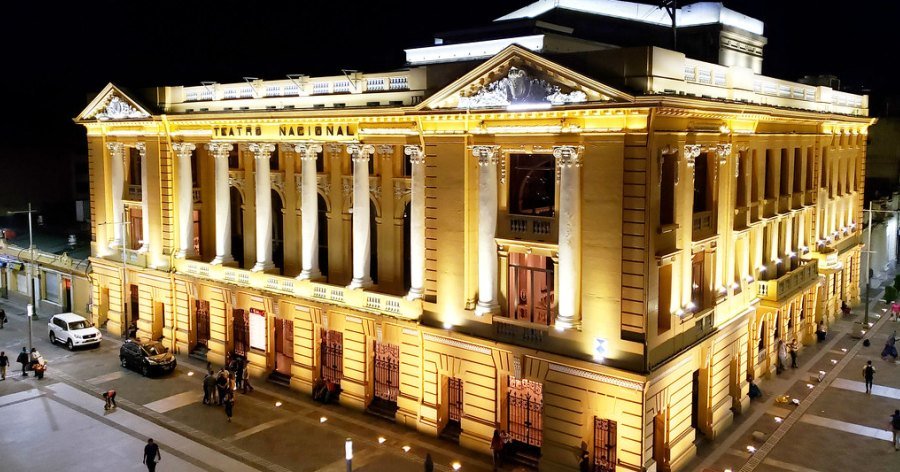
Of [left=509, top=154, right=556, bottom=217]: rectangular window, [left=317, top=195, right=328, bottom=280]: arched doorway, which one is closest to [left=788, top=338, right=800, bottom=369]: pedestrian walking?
[left=509, top=154, right=556, bottom=217]: rectangular window

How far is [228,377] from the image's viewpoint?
117ft

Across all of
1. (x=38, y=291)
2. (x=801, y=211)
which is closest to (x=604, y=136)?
(x=801, y=211)

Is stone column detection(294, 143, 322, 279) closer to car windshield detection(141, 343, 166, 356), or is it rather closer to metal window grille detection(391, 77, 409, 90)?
metal window grille detection(391, 77, 409, 90)

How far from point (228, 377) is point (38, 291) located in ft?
90.6

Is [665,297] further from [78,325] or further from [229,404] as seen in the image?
[78,325]

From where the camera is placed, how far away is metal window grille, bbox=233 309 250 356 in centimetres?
4050

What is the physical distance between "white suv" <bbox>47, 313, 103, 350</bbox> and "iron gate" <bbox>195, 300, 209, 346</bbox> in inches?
265

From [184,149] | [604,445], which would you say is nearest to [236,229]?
[184,149]

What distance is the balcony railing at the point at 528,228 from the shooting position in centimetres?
2803

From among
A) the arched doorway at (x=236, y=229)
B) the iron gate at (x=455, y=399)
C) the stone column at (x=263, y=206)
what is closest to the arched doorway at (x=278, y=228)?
the stone column at (x=263, y=206)

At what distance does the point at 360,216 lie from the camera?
34.7m

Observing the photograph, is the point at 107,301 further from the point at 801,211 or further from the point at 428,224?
the point at 801,211

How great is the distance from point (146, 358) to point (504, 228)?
71.9 ft

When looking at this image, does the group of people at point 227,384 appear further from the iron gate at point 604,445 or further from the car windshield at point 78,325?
the iron gate at point 604,445
